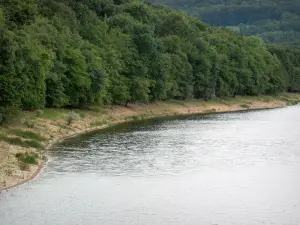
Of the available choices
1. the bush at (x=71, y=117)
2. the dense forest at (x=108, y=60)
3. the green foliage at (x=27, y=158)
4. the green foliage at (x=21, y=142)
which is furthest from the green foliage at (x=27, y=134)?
the bush at (x=71, y=117)

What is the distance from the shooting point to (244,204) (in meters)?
43.6

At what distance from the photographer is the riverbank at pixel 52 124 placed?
174 feet

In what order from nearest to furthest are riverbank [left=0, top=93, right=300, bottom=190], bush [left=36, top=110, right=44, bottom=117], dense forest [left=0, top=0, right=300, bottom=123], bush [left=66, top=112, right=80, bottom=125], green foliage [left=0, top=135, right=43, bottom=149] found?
riverbank [left=0, top=93, right=300, bottom=190] < green foliage [left=0, top=135, right=43, bottom=149] < dense forest [left=0, top=0, right=300, bottom=123] < bush [left=36, top=110, right=44, bottom=117] < bush [left=66, top=112, right=80, bottom=125]

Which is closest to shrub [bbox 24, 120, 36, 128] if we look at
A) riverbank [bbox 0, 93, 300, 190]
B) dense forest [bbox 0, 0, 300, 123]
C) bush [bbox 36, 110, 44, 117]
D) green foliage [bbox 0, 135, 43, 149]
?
riverbank [bbox 0, 93, 300, 190]

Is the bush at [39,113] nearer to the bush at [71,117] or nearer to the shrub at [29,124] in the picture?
the bush at [71,117]

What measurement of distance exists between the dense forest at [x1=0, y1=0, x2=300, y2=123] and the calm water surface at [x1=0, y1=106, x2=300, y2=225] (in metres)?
11.0

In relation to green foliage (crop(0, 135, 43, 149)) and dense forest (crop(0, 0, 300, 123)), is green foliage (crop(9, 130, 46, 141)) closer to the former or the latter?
green foliage (crop(0, 135, 43, 149))

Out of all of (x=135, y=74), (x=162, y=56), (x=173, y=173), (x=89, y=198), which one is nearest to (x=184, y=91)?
(x=162, y=56)

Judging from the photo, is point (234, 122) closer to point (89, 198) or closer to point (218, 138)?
point (218, 138)

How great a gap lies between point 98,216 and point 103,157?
21.9m

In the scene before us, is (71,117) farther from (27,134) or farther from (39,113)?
(27,134)

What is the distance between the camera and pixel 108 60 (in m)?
110

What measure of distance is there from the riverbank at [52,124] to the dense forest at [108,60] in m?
1.94

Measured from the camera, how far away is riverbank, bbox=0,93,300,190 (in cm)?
5294
